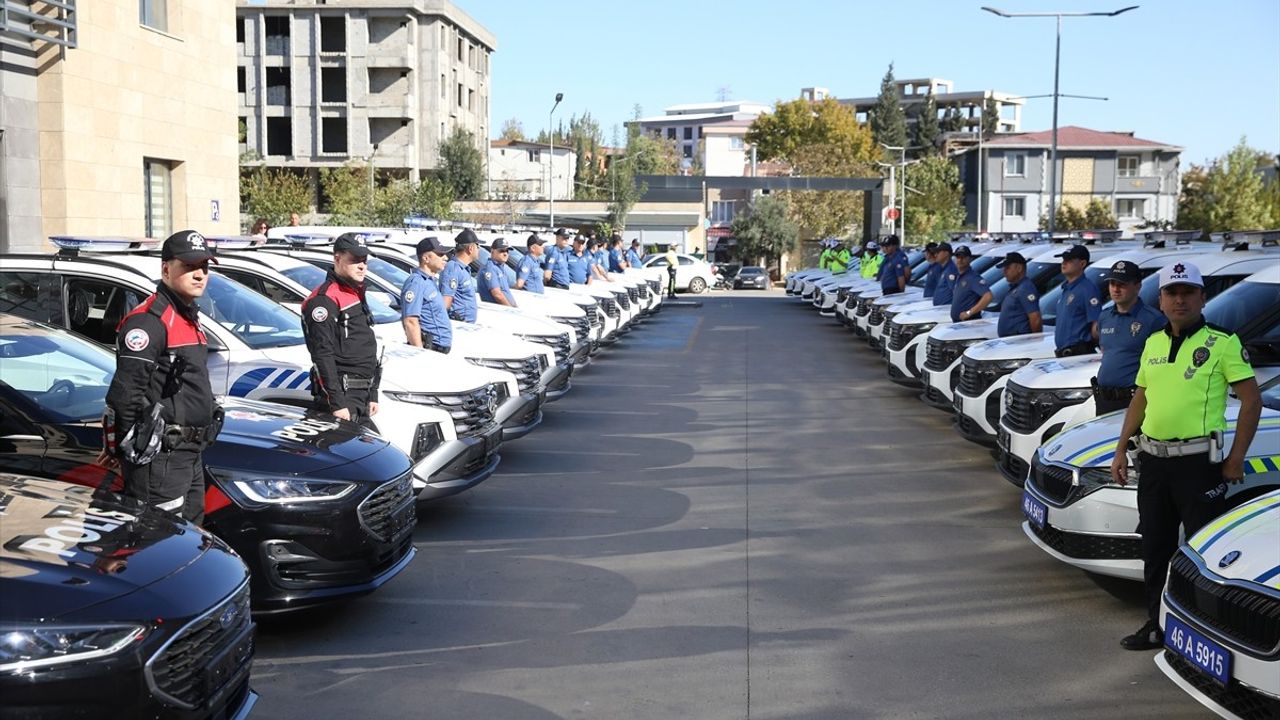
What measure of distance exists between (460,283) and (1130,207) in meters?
82.0

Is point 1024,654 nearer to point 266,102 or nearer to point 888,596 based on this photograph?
point 888,596

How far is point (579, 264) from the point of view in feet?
76.1

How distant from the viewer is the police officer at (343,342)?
766cm

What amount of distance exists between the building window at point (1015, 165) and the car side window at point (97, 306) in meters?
84.3

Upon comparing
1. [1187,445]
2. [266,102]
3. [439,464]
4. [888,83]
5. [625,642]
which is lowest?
[625,642]

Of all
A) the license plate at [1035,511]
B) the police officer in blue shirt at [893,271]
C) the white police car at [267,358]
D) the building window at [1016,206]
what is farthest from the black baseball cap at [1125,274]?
the building window at [1016,206]

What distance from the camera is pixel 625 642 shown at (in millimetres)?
6324

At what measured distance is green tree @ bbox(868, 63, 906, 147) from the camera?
122 m

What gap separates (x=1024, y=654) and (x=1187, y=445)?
130 cm

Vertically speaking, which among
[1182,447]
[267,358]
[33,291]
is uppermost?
[33,291]

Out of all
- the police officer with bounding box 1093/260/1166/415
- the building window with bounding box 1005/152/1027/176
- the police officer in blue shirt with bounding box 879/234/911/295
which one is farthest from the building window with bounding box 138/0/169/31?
the building window with bounding box 1005/152/1027/176

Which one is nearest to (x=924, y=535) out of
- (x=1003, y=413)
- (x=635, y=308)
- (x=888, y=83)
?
(x=1003, y=413)

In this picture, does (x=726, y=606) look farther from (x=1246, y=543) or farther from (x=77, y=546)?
(x=77, y=546)

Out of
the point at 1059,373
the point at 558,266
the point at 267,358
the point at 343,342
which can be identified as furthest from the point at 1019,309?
Answer: the point at 558,266
